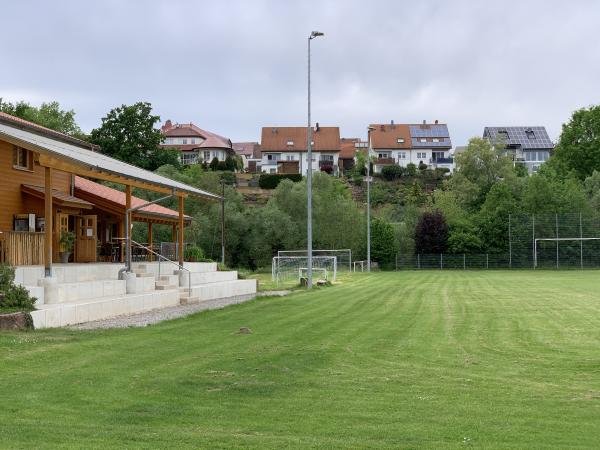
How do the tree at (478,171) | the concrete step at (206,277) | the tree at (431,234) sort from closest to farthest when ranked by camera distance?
1. the concrete step at (206,277)
2. the tree at (431,234)
3. the tree at (478,171)

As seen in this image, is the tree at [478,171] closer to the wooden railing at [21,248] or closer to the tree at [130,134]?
the tree at [130,134]

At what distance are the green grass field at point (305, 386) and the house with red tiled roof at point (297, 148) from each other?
100438 millimetres

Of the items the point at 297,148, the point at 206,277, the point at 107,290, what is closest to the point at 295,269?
the point at 206,277

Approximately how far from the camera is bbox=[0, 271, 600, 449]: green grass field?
6949 mm

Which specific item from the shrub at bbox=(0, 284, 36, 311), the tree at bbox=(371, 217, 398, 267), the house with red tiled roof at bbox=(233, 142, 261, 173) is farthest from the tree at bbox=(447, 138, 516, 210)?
the shrub at bbox=(0, 284, 36, 311)

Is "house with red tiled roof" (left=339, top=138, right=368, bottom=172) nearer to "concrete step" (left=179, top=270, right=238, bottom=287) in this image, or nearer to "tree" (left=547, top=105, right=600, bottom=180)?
"tree" (left=547, top=105, right=600, bottom=180)

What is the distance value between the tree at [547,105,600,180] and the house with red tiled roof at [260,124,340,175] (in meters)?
34.2

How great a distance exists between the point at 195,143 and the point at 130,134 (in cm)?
5160

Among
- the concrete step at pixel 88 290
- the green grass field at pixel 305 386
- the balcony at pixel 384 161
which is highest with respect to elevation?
the balcony at pixel 384 161

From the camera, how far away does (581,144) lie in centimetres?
9875

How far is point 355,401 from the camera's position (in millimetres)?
8555

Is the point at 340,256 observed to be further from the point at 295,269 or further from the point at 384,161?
the point at 384,161

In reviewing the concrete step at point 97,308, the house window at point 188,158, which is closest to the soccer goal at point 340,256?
the concrete step at point 97,308

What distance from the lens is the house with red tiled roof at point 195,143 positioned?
397 feet
